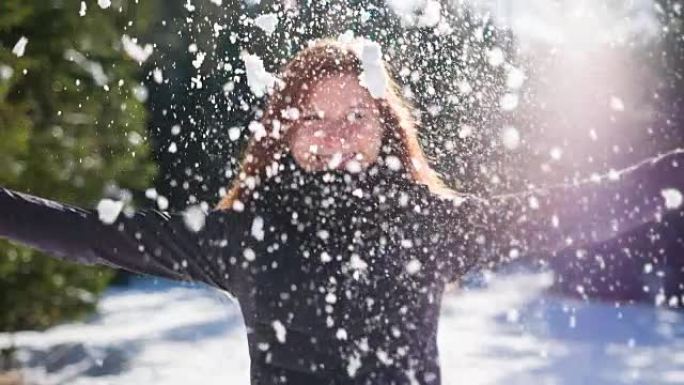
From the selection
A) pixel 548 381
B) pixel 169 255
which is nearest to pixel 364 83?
pixel 169 255

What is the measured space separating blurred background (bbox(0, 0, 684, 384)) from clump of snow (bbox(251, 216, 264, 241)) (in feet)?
3.38

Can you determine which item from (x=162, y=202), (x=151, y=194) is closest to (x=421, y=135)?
(x=151, y=194)

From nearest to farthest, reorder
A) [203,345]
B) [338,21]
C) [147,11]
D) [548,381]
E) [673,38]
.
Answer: [147,11], [548,381], [203,345], [673,38], [338,21]

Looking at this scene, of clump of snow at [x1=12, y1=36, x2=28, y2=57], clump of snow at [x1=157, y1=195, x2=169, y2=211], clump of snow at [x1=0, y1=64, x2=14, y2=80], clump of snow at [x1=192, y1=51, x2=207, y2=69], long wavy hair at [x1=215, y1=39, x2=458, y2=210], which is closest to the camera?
long wavy hair at [x1=215, y1=39, x2=458, y2=210]

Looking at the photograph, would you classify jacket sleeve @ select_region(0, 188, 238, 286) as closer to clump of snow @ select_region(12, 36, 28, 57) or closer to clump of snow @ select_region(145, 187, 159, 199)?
clump of snow @ select_region(12, 36, 28, 57)

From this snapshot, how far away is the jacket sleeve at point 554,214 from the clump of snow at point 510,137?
1065cm

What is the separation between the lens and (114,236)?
2.30 m

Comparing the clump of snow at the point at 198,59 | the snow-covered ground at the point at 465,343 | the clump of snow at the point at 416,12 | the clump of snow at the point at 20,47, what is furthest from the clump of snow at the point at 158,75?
the clump of snow at the point at 20,47

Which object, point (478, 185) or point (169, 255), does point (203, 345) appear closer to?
point (478, 185)

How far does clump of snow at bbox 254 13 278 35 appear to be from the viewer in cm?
1702

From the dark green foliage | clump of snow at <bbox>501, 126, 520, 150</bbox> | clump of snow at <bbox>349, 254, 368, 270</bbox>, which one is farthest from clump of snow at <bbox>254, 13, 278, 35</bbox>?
clump of snow at <bbox>349, 254, 368, 270</bbox>

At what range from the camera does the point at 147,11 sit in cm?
746

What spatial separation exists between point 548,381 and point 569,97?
574 cm

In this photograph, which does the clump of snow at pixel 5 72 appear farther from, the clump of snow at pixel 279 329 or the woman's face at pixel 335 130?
the clump of snow at pixel 279 329
